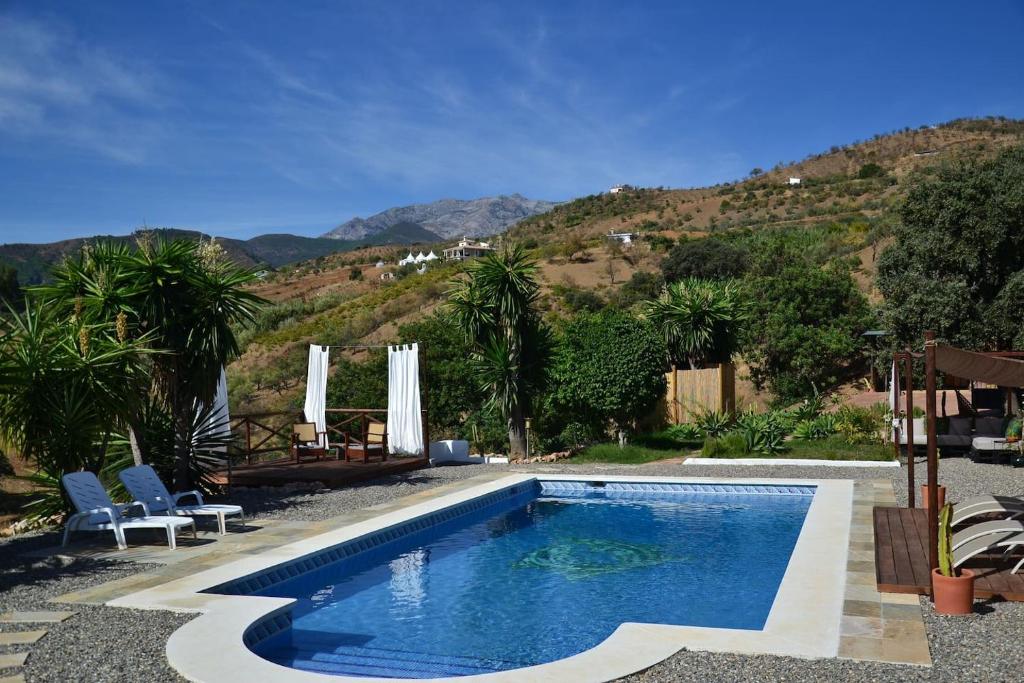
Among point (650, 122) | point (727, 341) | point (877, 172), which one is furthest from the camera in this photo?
point (877, 172)

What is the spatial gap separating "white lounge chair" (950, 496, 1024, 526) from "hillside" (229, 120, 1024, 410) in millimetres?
18585

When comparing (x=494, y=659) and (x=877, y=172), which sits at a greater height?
(x=877, y=172)

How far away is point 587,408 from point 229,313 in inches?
333

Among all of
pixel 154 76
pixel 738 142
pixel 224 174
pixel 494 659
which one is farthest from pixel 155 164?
pixel 494 659

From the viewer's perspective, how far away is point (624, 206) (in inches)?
2643

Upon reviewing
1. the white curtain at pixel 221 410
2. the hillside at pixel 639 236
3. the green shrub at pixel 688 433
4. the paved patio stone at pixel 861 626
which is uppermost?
the hillside at pixel 639 236

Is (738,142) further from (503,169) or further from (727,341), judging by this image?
(727,341)

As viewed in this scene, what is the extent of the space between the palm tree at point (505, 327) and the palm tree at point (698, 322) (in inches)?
176

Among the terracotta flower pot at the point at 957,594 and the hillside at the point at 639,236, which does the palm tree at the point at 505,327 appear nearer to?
the hillside at the point at 639,236

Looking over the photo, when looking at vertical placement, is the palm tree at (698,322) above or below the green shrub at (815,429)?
above

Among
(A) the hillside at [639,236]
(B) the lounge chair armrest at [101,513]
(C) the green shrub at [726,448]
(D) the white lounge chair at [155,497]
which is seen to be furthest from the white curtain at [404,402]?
(A) the hillside at [639,236]

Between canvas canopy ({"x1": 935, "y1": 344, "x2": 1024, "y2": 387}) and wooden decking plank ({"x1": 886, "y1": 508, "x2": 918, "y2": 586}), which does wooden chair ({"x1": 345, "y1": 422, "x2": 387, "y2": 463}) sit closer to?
wooden decking plank ({"x1": 886, "y1": 508, "x2": 918, "y2": 586})

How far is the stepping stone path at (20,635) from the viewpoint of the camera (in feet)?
15.6

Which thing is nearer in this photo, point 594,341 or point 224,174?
point 594,341
